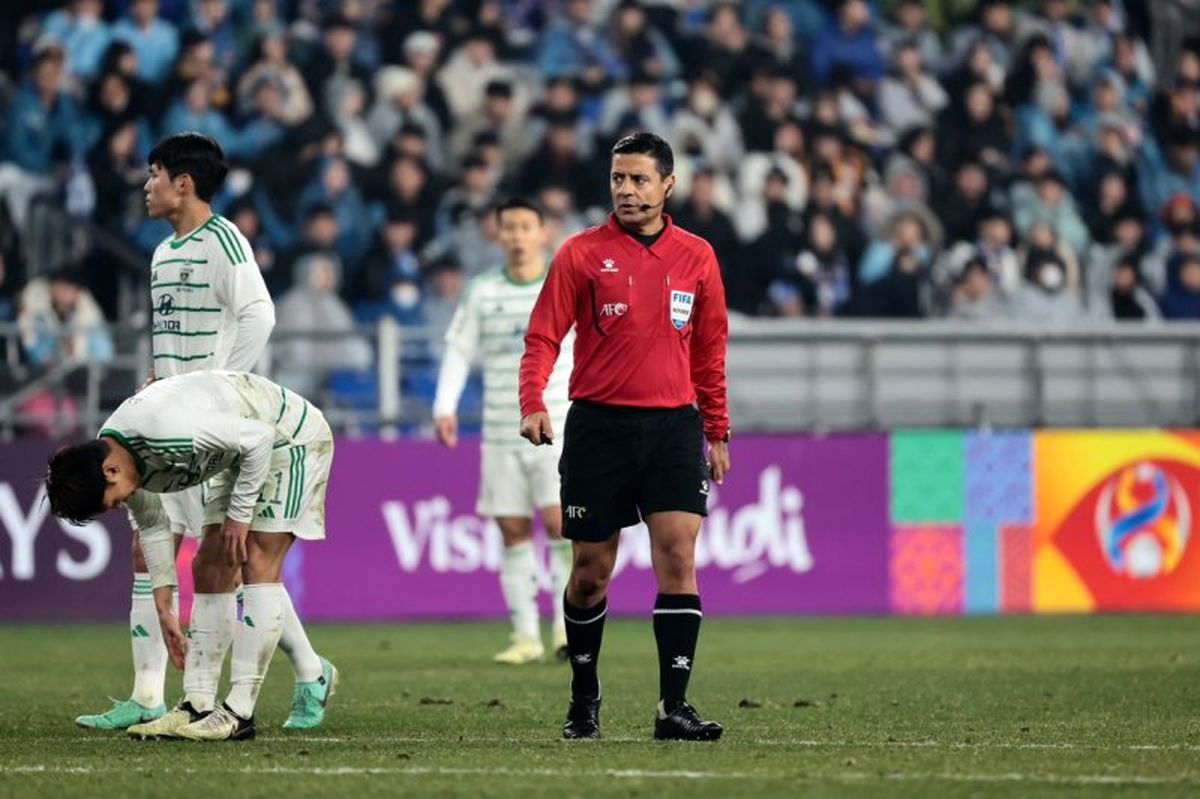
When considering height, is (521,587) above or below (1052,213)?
below

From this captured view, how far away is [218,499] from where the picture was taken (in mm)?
8820

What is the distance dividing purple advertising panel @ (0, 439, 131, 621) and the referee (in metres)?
9.18

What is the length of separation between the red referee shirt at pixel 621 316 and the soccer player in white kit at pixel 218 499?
0.94m

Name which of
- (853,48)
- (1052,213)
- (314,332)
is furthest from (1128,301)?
(314,332)

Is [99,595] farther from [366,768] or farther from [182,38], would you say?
[366,768]

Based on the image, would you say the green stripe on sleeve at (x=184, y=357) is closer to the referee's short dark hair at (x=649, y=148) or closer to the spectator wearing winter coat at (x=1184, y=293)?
the referee's short dark hair at (x=649, y=148)

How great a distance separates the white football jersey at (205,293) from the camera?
29.8 ft

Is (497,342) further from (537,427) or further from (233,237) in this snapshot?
(537,427)

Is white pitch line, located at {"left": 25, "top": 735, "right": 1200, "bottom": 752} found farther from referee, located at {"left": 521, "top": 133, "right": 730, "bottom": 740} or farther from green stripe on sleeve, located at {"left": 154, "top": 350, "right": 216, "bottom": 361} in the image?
green stripe on sleeve, located at {"left": 154, "top": 350, "right": 216, "bottom": 361}

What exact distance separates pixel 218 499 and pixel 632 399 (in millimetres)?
1614

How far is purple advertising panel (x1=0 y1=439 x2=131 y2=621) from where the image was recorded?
17.3 meters

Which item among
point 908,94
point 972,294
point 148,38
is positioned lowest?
point 972,294

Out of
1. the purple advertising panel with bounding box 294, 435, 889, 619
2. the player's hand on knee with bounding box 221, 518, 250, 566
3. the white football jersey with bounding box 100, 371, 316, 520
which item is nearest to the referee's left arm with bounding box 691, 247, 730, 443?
the white football jersey with bounding box 100, 371, 316, 520

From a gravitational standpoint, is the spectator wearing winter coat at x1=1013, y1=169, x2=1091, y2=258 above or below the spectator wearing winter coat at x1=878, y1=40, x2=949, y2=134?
below
